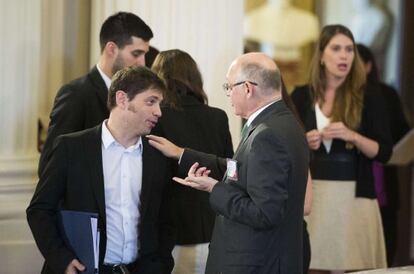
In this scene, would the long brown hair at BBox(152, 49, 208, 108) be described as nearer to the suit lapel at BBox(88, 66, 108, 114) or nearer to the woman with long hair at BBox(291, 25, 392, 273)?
the suit lapel at BBox(88, 66, 108, 114)

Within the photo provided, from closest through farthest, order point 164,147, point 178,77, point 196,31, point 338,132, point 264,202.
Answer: point 264,202, point 164,147, point 178,77, point 338,132, point 196,31

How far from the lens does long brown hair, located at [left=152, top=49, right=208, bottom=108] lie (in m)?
4.08

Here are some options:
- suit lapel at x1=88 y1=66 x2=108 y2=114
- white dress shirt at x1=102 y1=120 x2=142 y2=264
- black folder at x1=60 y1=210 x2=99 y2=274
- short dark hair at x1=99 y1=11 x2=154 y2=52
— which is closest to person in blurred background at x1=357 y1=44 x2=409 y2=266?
short dark hair at x1=99 y1=11 x2=154 y2=52

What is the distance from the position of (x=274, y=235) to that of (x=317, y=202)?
174cm

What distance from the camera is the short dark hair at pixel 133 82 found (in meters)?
3.53

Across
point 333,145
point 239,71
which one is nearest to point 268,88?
point 239,71

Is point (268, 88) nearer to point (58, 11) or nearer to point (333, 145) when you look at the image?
point (333, 145)

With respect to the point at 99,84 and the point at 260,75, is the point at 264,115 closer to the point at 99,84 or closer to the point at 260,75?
the point at 260,75

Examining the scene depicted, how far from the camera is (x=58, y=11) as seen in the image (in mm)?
5266

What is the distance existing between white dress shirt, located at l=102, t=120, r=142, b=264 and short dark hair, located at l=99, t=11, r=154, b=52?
0.90m

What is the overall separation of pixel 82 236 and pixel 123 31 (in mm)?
1269

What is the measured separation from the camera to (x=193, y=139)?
4.10m

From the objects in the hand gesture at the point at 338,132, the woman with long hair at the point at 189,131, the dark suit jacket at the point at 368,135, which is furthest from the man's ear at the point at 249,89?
the dark suit jacket at the point at 368,135

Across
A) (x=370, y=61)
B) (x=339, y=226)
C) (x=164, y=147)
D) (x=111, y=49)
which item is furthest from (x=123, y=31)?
(x=370, y=61)
